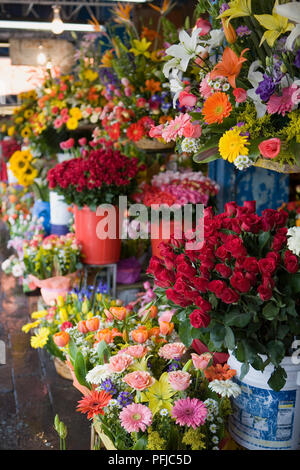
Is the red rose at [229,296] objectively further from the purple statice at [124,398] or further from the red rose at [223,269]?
the purple statice at [124,398]

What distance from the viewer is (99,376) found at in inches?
56.5

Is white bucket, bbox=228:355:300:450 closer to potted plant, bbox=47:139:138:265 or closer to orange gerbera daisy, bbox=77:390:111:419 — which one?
orange gerbera daisy, bbox=77:390:111:419

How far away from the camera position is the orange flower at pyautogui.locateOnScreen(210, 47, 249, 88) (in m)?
1.19

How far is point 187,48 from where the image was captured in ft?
4.39

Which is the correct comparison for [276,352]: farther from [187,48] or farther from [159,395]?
[187,48]

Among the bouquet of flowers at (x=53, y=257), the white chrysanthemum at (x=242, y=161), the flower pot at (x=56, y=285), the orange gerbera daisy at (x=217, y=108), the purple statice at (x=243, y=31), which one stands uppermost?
the purple statice at (x=243, y=31)

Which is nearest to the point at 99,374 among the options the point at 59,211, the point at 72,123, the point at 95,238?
the point at 95,238

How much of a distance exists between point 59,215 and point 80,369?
2474mm

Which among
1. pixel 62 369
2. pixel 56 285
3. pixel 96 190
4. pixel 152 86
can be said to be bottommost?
pixel 62 369

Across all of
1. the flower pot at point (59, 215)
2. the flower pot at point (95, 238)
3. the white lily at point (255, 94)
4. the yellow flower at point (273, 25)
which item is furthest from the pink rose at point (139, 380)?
the flower pot at point (59, 215)

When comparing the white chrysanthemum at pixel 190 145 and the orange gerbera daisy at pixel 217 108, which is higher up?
the orange gerbera daisy at pixel 217 108

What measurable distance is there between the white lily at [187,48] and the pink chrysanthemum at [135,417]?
83 cm

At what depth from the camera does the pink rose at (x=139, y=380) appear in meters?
1.31
